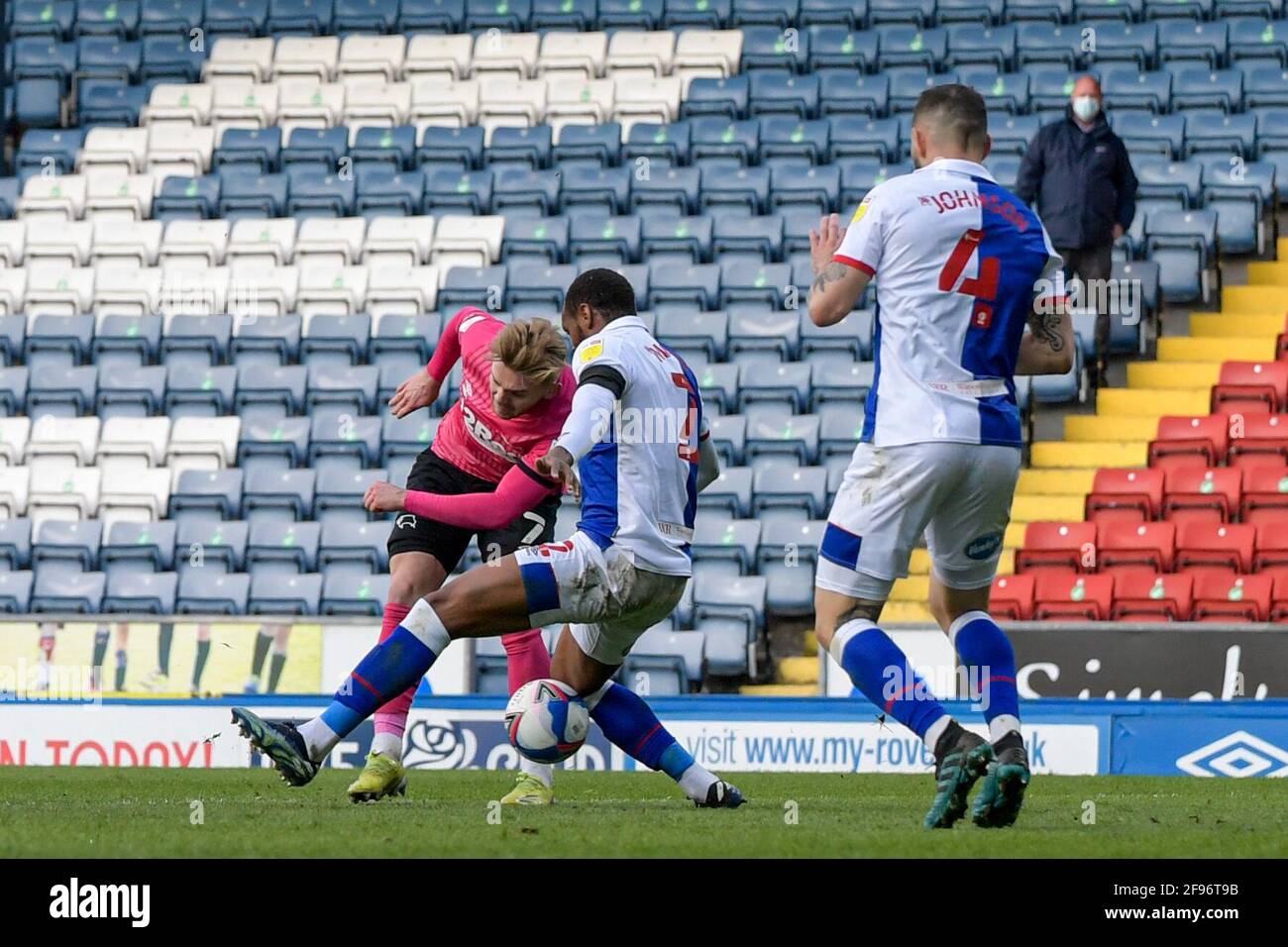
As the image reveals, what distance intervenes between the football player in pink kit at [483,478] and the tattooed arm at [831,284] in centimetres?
122

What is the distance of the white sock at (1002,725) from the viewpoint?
5715 millimetres

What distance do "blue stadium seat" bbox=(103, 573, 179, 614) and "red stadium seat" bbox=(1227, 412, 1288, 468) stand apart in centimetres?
729

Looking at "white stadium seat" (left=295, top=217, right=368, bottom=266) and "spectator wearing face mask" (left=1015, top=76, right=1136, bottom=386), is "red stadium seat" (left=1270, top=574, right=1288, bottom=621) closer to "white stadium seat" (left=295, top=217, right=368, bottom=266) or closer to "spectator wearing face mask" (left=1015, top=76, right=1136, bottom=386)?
"spectator wearing face mask" (left=1015, top=76, right=1136, bottom=386)

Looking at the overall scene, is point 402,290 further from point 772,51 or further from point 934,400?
point 934,400

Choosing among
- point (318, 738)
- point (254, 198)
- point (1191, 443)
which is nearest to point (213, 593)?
point (254, 198)

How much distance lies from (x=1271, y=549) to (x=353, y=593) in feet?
19.6

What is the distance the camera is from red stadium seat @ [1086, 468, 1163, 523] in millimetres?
13773

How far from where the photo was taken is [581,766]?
11484mm

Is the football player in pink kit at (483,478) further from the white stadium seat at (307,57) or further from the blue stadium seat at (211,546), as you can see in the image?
the white stadium seat at (307,57)
